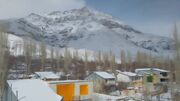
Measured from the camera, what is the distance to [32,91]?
44.0 feet

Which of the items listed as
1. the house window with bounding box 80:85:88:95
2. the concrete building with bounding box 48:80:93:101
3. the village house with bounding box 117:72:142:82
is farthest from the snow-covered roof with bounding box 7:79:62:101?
the village house with bounding box 117:72:142:82

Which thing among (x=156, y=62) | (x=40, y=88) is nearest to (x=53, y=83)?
(x=40, y=88)

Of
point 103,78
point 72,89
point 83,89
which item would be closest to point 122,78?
point 103,78

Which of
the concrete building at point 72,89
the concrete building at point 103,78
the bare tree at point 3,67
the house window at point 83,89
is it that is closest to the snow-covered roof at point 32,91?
the bare tree at point 3,67

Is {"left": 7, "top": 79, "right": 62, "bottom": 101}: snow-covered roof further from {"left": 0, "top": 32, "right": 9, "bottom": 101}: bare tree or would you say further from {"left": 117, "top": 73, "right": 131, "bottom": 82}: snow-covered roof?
{"left": 117, "top": 73, "right": 131, "bottom": 82}: snow-covered roof

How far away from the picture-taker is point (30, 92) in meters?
13.3

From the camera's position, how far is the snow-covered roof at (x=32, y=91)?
13.0 metres

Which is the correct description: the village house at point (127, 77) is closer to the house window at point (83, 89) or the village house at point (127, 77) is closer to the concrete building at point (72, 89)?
the house window at point (83, 89)

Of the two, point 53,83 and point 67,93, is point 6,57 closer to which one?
point 53,83

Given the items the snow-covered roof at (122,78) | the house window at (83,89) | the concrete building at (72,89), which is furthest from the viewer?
the snow-covered roof at (122,78)

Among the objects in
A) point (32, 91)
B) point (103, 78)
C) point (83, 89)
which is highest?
point (32, 91)

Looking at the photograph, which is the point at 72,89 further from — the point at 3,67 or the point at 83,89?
the point at 3,67

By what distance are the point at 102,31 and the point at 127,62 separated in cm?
11785

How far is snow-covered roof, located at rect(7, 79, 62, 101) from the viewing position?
42.5 ft
